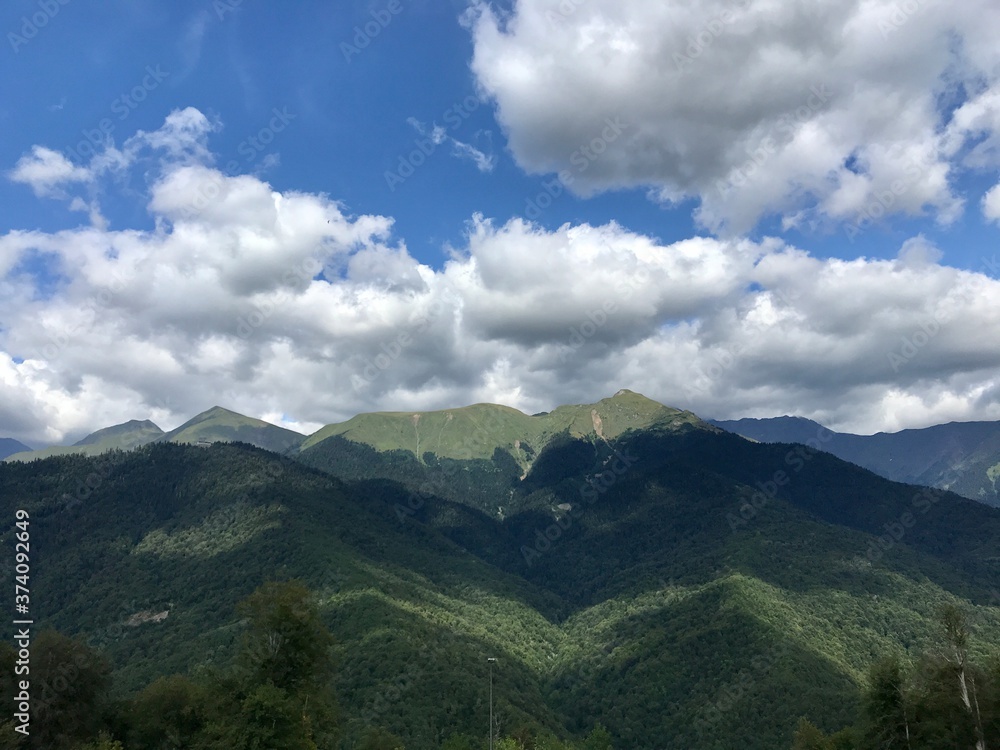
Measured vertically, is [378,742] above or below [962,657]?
below

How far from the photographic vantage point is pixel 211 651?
182875mm

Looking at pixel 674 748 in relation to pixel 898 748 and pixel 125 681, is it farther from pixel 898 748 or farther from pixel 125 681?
pixel 125 681

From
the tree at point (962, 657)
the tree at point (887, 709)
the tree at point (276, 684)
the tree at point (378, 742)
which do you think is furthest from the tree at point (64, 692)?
the tree at point (887, 709)

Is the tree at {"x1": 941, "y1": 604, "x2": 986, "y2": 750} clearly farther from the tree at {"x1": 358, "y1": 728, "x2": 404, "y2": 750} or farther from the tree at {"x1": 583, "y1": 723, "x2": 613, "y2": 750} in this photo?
the tree at {"x1": 583, "y1": 723, "x2": 613, "y2": 750}

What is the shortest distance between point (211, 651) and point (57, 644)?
459ft

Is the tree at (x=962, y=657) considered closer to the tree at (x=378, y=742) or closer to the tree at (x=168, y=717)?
the tree at (x=168, y=717)

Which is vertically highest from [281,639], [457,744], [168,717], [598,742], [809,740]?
[281,639]

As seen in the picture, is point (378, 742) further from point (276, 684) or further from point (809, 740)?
point (809, 740)

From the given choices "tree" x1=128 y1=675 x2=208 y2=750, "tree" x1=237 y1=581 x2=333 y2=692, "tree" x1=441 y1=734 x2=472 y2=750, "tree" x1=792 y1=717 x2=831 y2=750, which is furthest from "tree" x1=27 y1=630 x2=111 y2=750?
"tree" x1=792 y1=717 x2=831 y2=750

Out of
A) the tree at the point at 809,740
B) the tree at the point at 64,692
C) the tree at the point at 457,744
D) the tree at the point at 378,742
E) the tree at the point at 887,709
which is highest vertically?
the tree at the point at 64,692

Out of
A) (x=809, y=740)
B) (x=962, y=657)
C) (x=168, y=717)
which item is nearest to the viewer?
(x=962, y=657)

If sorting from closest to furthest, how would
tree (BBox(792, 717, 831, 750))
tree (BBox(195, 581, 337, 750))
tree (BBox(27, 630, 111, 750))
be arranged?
tree (BBox(195, 581, 337, 750)) → tree (BBox(27, 630, 111, 750)) → tree (BBox(792, 717, 831, 750))

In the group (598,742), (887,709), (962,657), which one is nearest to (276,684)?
(962,657)

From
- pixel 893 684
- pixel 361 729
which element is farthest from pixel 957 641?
pixel 361 729
